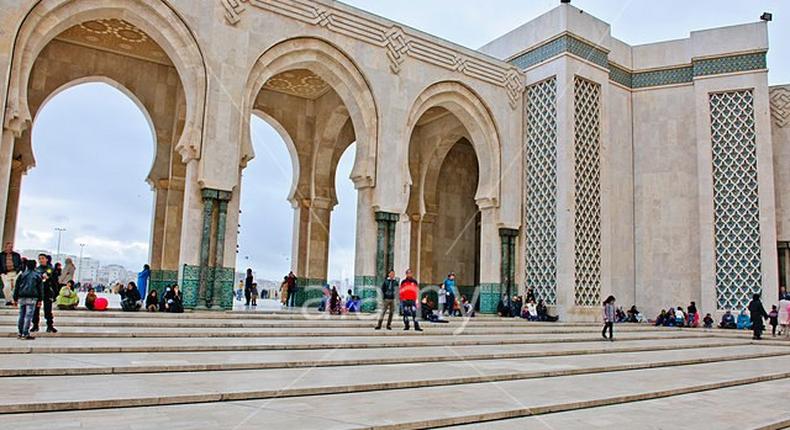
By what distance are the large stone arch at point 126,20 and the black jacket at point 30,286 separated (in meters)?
3.38

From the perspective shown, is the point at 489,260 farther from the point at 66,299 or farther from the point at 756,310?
the point at 66,299

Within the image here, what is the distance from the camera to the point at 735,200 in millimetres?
13516

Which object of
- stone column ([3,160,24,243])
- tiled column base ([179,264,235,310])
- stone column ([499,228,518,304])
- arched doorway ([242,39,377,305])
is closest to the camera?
tiled column base ([179,264,235,310])

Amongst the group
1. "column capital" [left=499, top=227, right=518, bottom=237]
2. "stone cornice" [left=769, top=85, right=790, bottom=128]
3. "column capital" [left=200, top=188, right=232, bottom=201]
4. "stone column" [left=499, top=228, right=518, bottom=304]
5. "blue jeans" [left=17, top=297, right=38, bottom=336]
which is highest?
"stone cornice" [left=769, top=85, right=790, bottom=128]

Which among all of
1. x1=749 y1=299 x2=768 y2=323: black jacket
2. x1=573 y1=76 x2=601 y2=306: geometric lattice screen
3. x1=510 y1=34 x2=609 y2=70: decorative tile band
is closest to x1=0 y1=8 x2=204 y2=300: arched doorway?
x1=510 y1=34 x2=609 y2=70: decorative tile band

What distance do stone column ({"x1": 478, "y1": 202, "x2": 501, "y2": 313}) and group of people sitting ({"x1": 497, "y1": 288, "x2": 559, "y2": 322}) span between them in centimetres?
30

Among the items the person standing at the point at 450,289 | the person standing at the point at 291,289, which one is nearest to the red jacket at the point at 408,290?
the person standing at the point at 450,289

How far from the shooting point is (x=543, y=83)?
13859mm

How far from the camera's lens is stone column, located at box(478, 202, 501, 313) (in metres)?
13.5

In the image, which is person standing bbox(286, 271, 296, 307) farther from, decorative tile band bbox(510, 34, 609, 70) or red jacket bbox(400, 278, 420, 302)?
decorative tile band bbox(510, 34, 609, 70)

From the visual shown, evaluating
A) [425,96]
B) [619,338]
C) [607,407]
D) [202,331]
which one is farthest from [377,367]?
[425,96]

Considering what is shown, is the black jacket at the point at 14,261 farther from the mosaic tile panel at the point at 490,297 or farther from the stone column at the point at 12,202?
the mosaic tile panel at the point at 490,297

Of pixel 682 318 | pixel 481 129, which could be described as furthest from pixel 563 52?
pixel 682 318

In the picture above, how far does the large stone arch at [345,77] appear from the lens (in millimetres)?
11016
